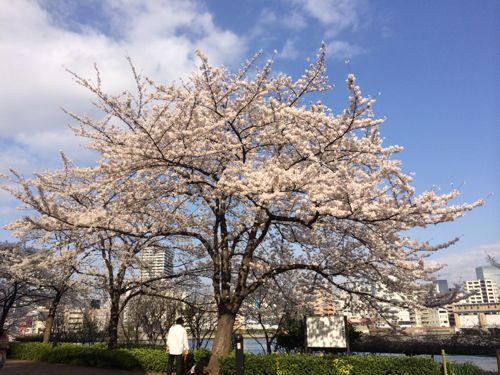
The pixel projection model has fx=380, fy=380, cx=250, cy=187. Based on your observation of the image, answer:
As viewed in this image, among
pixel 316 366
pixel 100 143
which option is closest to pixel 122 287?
pixel 100 143

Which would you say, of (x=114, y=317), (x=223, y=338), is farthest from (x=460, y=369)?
(x=114, y=317)

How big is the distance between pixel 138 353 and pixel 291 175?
868 centimetres

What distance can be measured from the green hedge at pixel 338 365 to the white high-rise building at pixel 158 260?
5.93m

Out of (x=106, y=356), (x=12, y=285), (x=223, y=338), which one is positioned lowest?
(x=106, y=356)

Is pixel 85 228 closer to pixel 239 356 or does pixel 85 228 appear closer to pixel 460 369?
pixel 239 356

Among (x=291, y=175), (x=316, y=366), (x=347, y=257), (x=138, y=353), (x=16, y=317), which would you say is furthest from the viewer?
(x=16, y=317)

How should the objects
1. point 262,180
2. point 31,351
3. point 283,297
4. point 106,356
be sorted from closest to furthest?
point 262,180 → point 283,297 → point 106,356 → point 31,351

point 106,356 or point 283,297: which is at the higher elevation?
point 283,297

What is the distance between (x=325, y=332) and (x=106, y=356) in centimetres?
804

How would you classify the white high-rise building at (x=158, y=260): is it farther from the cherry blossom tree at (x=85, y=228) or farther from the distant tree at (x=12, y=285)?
the distant tree at (x=12, y=285)

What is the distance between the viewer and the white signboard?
10.6 metres

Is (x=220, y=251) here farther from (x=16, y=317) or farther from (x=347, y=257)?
(x=16, y=317)

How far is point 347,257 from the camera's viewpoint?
10.7 meters

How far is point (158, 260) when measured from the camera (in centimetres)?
1550
